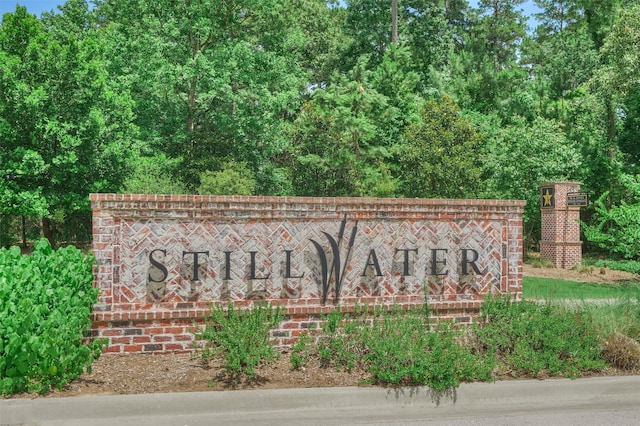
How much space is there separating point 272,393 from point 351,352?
4.68 ft

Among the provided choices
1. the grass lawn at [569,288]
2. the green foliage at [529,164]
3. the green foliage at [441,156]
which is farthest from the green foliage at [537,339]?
the green foliage at [529,164]

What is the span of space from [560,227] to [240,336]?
20.6 metres

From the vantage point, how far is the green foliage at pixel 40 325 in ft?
16.2

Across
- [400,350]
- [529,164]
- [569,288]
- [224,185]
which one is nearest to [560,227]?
[529,164]

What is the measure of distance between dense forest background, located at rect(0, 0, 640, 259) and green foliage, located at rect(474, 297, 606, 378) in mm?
11490

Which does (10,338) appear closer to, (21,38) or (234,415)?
(234,415)

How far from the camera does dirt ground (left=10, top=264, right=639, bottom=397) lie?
6.27 meters

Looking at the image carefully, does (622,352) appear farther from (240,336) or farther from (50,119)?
(50,119)

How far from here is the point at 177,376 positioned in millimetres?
6758

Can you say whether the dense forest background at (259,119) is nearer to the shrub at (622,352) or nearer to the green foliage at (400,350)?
the shrub at (622,352)

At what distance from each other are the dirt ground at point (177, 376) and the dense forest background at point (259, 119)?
14.2m

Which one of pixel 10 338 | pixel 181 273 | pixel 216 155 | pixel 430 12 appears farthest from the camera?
pixel 430 12

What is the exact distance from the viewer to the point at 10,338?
15.7 feet

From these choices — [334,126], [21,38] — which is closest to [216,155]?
[334,126]
